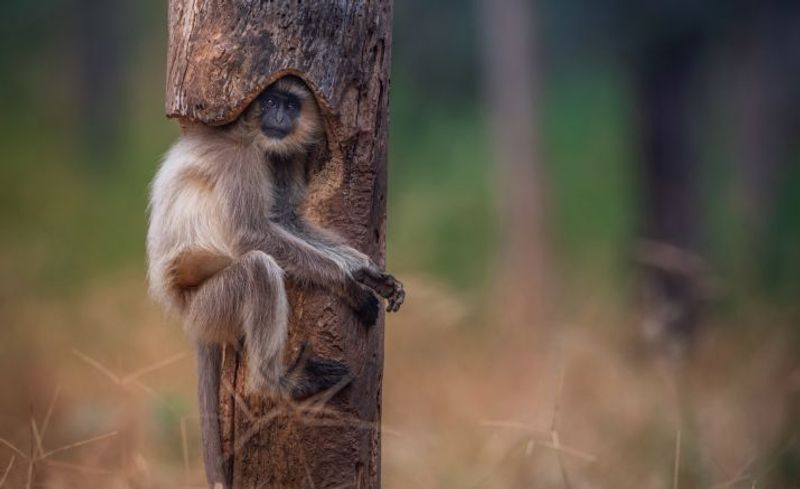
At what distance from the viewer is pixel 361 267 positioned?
5.48m

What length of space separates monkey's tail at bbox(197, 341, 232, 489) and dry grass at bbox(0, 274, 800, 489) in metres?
0.46

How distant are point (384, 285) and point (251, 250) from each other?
617 millimetres

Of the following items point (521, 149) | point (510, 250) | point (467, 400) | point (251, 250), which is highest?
point (251, 250)

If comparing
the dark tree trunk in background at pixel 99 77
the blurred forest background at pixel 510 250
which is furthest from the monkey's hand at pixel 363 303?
the dark tree trunk in background at pixel 99 77

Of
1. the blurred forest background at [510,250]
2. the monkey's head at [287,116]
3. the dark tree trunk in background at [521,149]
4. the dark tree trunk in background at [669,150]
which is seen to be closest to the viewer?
the monkey's head at [287,116]

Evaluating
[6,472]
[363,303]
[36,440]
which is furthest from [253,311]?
[6,472]

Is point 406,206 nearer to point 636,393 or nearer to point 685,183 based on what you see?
point 685,183

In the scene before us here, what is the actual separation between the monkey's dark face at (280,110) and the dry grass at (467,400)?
121 centimetres

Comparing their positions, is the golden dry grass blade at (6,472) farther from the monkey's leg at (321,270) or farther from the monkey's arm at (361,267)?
the monkey's arm at (361,267)

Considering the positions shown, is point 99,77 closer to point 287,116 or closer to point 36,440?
point 36,440

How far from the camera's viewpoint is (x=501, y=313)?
A: 561 inches

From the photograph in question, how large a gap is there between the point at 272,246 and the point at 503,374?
691 cm

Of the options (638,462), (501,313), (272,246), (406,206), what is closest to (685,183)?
(501,313)

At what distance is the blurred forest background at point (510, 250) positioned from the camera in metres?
8.68
